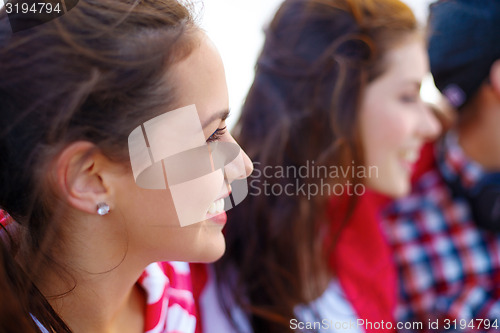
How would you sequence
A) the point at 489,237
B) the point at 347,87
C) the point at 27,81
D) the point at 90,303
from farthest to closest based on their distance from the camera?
the point at 489,237 < the point at 347,87 < the point at 90,303 < the point at 27,81

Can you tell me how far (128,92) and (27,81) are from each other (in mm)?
115

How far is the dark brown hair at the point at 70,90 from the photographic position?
0.56 meters

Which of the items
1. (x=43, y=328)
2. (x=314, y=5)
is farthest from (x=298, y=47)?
(x=43, y=328)

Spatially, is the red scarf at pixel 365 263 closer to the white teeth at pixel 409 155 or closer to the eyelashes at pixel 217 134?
the white teeth at pixel 409 155

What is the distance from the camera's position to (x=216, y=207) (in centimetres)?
69

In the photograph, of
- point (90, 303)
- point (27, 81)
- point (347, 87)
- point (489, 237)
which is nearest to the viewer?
point (27, 81)

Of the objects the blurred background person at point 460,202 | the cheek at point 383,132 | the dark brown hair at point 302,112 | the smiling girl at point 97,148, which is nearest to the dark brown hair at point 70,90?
the smiling girl at point 97,148

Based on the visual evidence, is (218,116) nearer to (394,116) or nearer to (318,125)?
(318,125)

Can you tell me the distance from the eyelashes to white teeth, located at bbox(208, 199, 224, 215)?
3.7 inches

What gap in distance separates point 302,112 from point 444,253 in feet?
1.92

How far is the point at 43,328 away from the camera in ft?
2.02

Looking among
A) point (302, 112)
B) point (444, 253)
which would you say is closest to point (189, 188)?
point (302, 112)

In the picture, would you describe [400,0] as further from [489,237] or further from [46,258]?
[46,258]

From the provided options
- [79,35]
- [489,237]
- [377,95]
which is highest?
[79,35]
